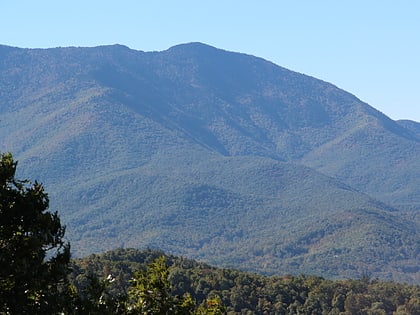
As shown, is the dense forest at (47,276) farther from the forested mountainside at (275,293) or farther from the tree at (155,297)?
the forested mountainside at (275,293)

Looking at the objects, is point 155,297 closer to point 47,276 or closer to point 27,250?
point 47,276

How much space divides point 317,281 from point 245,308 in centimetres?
1776

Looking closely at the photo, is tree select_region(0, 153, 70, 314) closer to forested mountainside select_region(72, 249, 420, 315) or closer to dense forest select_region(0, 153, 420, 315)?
dense forest select_region(0, 153, 420, 315)

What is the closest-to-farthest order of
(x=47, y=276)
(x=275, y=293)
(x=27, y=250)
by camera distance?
(x=27, y=250) → (x=47, y=276) → (x=275, y=293)

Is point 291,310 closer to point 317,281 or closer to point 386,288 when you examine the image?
Result: point 317,281

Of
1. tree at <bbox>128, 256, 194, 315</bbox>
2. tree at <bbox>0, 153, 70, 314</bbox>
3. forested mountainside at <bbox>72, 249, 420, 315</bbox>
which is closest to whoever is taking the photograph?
tree at <bbox>0, 153, 70, 314</bbox>

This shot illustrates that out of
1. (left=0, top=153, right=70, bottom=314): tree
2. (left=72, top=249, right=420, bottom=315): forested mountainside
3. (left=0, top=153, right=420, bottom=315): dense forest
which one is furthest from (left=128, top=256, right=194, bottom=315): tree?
(left=72, top=249, right=420, bottom=315): forested mountainside

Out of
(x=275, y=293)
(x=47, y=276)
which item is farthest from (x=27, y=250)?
(x=275, y=293)

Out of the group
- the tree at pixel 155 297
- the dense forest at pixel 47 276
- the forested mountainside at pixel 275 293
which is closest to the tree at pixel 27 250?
the dense forest at pixel 47 276

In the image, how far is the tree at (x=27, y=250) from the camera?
1488cm

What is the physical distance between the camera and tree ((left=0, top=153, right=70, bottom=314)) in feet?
48.8

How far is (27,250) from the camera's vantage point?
15289 millimetres

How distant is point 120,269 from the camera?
3561 inches

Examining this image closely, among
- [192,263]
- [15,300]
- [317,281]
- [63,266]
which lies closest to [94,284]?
[63,266]
